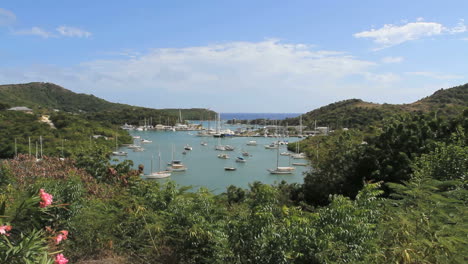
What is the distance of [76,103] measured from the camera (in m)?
117

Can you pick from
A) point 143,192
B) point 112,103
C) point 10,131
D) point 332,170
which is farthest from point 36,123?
point 112,103

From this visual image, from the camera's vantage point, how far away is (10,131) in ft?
137

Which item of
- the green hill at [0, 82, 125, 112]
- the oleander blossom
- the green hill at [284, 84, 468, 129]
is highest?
the green hill at [0, 82, 125, 112]

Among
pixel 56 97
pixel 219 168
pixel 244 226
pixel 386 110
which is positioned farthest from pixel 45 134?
pixel 56 97

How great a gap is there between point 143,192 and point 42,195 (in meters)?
3.44

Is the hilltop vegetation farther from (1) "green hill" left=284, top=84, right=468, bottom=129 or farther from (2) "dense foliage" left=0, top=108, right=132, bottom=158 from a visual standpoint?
(1) "green hill" left=284, top=84, right=468, bottom=129

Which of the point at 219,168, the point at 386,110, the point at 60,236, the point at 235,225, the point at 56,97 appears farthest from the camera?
the point at 56,97

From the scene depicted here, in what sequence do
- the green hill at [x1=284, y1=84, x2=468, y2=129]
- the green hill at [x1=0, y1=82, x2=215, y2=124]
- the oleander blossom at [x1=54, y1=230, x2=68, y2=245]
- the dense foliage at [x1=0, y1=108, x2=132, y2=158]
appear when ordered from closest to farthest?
the oleander blossom at [x1=54, y1=230, x2=68, y2=245]
the dense foliage at [x1=0, y1=108, x2=132, y2=158]
the green hill at [x1=284, y1=84, x2=468, y2=129]
the green hill at [x1=0, y1=82, x2=215, y2=124]

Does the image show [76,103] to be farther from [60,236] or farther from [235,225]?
[60,236]

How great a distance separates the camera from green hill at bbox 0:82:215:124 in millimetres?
92250

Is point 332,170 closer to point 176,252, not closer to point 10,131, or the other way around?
point 176,252

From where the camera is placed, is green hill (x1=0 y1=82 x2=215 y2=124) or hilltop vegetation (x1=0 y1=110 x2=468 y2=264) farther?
green hill (x1=0 y1=82 x2=215 y2=124)

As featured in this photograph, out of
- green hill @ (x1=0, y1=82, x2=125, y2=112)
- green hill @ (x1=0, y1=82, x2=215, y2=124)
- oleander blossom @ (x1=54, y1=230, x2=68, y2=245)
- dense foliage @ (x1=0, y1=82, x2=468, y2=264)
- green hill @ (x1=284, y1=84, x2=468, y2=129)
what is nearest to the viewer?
oleander blossom @ (x1=54, y1=230, x2=68, y2=245)

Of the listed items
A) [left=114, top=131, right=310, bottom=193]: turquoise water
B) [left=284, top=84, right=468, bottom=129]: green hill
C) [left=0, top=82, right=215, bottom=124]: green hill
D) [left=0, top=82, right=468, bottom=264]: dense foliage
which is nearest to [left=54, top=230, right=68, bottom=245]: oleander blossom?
[left=0, top=82, right=468, bottom=264]: dense foliage
